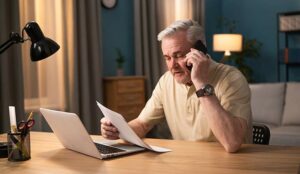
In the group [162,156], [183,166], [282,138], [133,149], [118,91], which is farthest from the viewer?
[118,91]

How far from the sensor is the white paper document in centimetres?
153

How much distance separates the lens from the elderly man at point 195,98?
1608mm

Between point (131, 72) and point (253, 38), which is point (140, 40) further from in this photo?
point (253, 38)

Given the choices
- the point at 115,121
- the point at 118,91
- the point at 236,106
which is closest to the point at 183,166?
the point at 115,121

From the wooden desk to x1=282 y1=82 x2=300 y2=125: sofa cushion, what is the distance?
3032mm

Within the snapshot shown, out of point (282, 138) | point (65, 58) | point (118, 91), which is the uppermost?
point (65, 58)

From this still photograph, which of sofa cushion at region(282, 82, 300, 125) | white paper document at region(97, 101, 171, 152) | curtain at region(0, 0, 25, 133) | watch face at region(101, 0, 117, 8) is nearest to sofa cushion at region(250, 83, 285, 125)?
sofa cushion at region(282, 82, 300, 125)

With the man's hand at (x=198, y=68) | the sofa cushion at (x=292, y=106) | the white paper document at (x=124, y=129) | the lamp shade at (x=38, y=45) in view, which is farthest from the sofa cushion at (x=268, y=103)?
the lamp shade at (x=38, y=45)

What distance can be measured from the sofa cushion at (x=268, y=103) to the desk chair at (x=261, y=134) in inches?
101

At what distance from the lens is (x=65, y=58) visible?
13.1 ft

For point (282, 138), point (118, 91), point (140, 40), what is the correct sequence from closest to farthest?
point (282, 138), point (118, 91), point (140, 40)

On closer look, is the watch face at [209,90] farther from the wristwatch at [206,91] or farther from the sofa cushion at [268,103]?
the sofa cushion at [268,103]

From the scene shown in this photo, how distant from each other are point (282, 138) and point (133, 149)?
8.83ft

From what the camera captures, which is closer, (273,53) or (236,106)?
(236,106)
